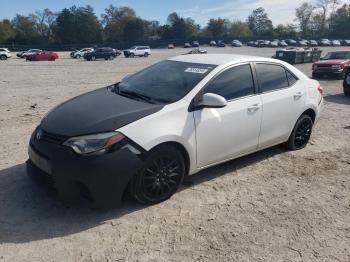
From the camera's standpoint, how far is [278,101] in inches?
207

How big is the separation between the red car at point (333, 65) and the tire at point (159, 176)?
15668mm

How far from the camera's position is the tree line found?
95.6 meters

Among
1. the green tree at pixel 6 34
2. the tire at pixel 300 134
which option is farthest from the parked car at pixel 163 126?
the green tree at pixel 6 34

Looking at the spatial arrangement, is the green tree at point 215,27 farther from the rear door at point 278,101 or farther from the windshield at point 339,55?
the rear door at point 278,101

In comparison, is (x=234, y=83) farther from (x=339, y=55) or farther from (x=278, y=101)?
(x=339, y=55)

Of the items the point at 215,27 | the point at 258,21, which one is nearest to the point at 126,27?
the point at 215,27

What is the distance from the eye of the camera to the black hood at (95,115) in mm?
3758

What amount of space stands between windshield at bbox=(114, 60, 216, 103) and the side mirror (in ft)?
0.83

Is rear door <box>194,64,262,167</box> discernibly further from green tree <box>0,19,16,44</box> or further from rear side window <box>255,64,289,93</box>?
green tree <box>0,19,16,44</box>

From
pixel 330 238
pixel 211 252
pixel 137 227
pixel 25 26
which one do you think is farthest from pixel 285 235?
pixel 25 26

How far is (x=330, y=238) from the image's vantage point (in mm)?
3627

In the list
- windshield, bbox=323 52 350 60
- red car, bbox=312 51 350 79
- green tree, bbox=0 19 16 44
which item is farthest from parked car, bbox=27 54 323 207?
green tree, bbox=0 19 16 44

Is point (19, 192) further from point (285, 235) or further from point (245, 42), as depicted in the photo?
point (245, 42)

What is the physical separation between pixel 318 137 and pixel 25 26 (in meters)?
105
